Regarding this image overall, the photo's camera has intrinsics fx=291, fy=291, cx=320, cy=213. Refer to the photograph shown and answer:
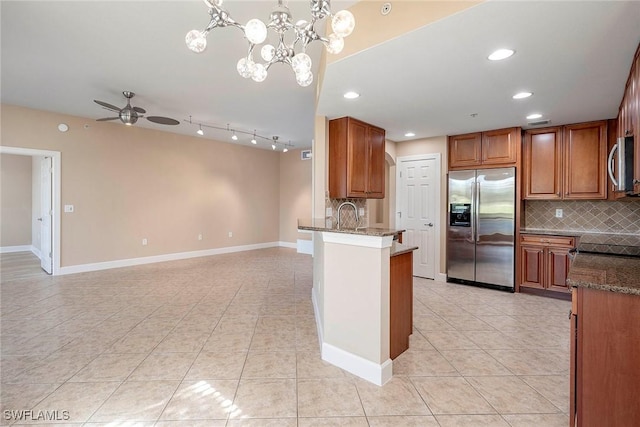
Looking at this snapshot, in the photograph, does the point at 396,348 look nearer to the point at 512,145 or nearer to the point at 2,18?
the point at 512,145

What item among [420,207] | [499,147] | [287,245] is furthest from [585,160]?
[287,245]

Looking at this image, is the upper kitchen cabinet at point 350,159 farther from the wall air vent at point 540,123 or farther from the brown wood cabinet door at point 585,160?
the brown wood cabinet door at point 585,160

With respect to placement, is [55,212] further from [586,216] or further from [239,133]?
[586,216]

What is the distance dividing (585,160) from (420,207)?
7.35ft

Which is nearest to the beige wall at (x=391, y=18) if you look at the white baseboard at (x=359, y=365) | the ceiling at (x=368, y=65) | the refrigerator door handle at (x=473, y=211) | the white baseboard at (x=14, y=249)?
the ceiling at (x=368, y=65)

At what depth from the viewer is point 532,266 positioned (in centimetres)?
410

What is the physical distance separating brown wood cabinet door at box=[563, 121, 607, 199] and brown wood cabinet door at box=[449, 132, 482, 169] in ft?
3.50

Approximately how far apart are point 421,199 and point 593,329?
148 inches

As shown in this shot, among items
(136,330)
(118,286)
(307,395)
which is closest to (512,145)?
(307,395)

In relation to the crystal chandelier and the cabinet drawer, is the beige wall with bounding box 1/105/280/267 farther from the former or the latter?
the cabinet drawer

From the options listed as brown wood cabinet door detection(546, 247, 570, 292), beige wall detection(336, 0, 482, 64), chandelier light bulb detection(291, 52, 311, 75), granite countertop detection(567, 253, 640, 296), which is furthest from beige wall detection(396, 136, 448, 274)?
chandelier light bulb detection(291, 52, 311, 75)

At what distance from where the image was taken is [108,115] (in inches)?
200

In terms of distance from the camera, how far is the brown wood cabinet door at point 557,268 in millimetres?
3859

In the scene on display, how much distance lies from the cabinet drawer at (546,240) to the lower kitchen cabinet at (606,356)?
10.2ft
